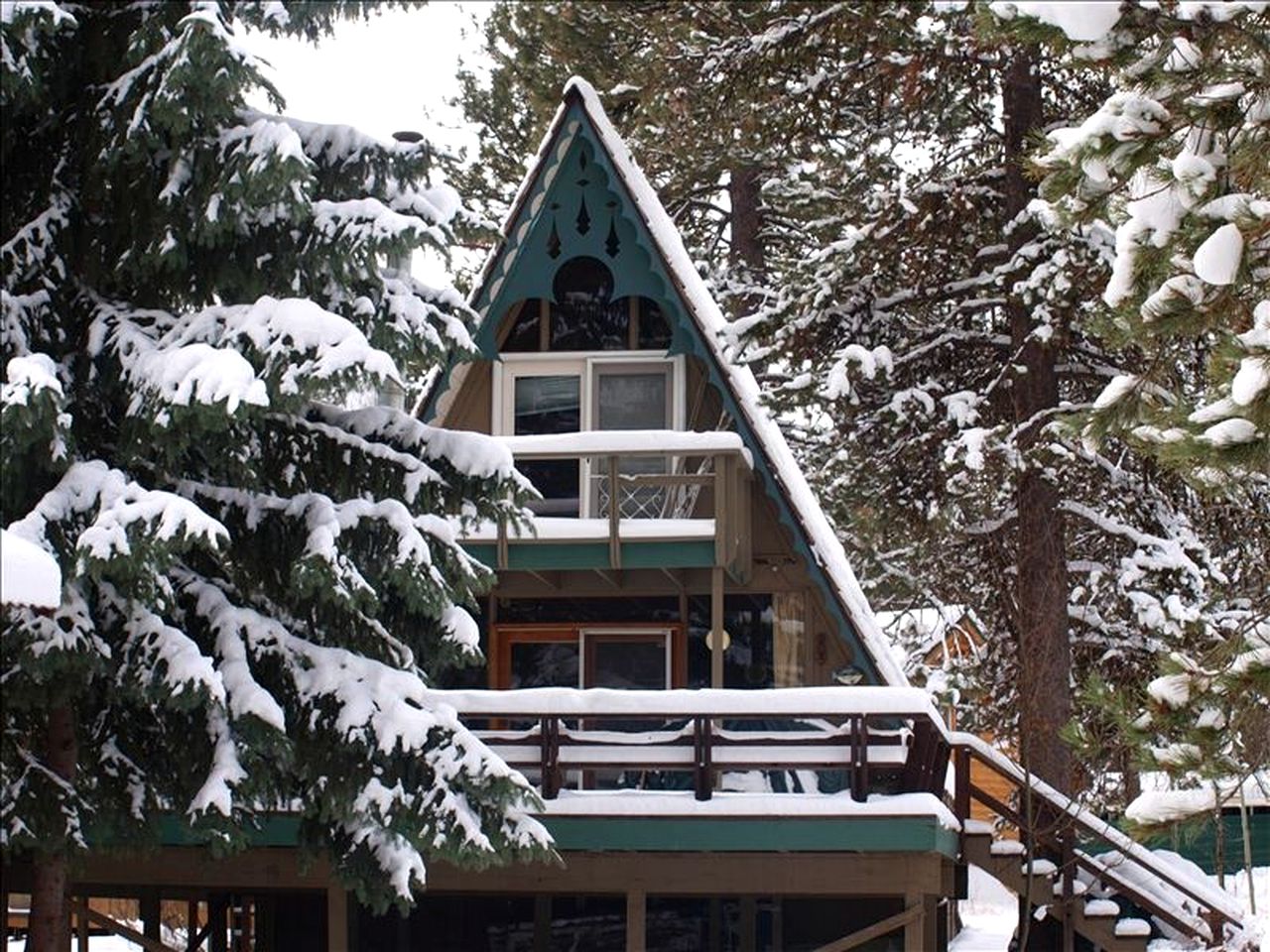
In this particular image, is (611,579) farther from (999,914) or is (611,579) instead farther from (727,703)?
(999,914)

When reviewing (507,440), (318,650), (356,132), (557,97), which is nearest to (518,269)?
(507,440)

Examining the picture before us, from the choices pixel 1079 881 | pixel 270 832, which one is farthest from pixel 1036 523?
pixel 270 832

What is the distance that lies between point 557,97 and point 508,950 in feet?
43.2

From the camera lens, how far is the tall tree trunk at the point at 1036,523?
63.1 ft

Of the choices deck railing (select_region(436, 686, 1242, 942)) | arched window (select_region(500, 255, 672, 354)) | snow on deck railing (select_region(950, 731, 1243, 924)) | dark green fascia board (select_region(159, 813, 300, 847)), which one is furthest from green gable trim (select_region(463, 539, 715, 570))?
dark green fascia board (select_region(159, 813, 300, 847))

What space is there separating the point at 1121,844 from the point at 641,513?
5.14 meters

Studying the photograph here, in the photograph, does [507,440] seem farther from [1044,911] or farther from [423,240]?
[1044,911]

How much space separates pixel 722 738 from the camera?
15.8m

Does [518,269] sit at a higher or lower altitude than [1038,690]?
higher

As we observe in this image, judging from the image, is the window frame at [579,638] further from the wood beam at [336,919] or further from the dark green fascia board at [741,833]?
the wood beam at [336,919]

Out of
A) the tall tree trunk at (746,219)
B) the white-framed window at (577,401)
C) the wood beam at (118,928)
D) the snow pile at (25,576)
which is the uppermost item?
the tall tree trunk at (746,219)

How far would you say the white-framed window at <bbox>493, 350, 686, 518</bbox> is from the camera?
61.0 ft

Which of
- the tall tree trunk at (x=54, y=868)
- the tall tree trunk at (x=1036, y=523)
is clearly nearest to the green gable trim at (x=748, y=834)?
the tall tree trunk at (x=1036, y=523)

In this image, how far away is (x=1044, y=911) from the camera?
674 inches
